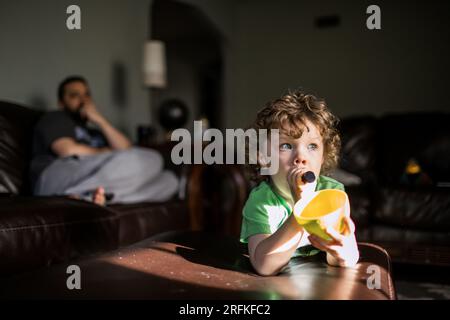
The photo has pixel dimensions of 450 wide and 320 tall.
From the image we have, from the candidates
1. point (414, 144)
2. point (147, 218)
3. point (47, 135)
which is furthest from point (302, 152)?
point (414, 144)

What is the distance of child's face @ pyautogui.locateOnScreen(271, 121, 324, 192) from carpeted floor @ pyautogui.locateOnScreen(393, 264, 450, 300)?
117 cm

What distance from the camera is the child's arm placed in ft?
2.37

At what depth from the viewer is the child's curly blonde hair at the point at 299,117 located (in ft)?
2.72

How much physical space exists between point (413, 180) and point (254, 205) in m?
1.73

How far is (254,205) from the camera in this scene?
880 mm

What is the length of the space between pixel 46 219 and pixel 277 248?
748 millimetres

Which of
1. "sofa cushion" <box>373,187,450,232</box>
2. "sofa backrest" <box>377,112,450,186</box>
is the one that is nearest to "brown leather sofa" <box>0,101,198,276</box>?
"sofa cushion" <box>373,187,450,232</box>

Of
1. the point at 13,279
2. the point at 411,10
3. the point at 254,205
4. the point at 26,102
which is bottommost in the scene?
the point at 13,279

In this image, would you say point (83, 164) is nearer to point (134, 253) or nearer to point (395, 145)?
point (134, 253)

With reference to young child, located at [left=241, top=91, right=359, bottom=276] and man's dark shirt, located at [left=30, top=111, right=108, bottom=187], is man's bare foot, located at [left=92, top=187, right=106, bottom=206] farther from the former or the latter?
young child, located at [left=241, top=91, right=359, bottom=276]

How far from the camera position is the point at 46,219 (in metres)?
1.18

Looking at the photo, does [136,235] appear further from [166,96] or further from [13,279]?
[166,96]

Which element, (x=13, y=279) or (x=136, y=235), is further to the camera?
(x=136, y=235)

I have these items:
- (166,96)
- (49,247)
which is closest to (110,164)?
(49,247)
